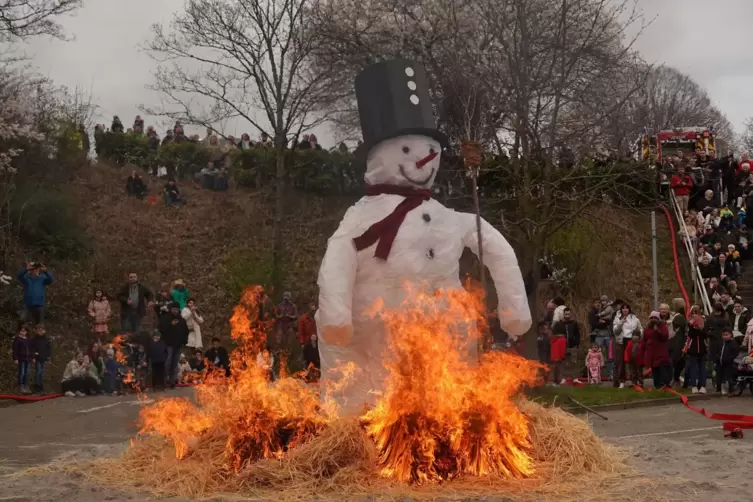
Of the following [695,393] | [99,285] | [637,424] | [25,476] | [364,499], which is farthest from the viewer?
[99,285]

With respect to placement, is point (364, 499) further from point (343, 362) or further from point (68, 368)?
point (68, 368)

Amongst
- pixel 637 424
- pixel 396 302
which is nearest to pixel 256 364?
pixel 396 302

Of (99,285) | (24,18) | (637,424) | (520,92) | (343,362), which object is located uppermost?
(24,18)

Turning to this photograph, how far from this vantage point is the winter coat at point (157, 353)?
16.9 meters

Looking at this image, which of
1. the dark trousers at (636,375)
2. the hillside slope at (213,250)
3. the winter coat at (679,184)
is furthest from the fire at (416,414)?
the winter coat at (679,184)

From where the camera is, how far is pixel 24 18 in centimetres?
1916

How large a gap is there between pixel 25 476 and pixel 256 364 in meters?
2.13

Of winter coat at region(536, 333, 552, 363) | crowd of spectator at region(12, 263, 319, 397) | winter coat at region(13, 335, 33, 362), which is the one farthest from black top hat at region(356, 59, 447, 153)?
winter coat at region(13, 335, 33, 362)

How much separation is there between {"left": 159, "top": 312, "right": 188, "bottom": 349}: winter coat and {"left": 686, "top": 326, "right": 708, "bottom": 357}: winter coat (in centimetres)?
838

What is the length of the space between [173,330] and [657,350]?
8089 millimetres

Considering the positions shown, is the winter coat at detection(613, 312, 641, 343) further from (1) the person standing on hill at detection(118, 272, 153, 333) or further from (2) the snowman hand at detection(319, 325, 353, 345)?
(2) the snowman hand at detection(319, 325, 353, 345)

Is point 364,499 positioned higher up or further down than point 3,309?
further down

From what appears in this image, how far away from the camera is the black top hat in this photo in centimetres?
918

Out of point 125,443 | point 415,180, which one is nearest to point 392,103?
point 415,180
